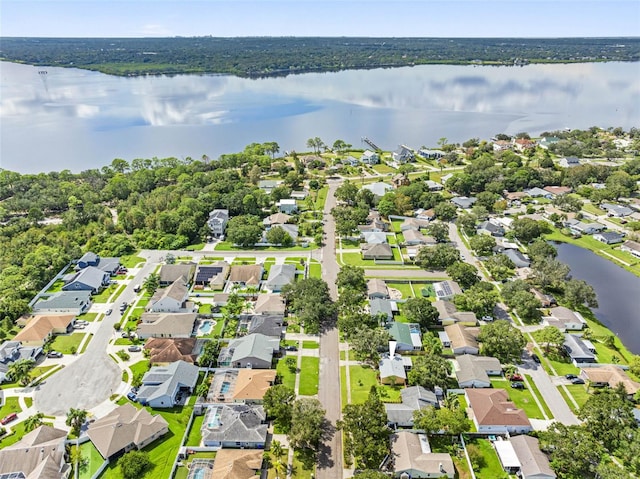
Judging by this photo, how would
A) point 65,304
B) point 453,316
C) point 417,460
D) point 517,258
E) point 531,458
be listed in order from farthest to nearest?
point 517,258
point 65,304
point 453,316
point 531,458
point 417,460

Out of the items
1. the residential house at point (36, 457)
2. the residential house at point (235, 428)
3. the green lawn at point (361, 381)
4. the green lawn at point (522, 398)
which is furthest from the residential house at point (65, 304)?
the green lawn at point (522, 398)

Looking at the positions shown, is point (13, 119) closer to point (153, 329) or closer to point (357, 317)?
point (153, 329)

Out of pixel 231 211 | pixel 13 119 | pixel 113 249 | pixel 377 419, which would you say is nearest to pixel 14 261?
pixel 113 249

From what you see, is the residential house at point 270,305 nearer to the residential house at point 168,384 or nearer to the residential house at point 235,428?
the residential house at point 168,384

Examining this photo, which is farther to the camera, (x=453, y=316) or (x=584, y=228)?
(x=584, y=228)

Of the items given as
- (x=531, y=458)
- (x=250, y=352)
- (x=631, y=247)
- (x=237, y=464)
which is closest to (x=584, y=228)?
(x=631, y=247)

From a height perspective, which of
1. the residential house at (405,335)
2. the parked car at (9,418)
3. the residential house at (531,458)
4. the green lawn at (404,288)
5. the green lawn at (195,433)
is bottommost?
the green lawn at (195,433)

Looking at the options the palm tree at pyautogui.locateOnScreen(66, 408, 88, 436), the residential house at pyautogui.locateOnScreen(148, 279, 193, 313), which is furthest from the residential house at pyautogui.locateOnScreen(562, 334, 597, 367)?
the palm tree at pyautogui.locateOnScreen(66, 408, 88, 436)

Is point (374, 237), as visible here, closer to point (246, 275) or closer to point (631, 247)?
point (246, 275)
